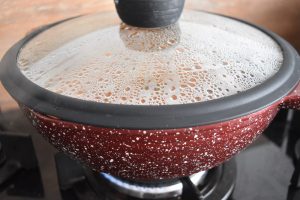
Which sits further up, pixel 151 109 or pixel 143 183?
pixel 151 109

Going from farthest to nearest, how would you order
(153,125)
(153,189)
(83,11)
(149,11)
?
(83,11) < (153,189) < (149,11) < (153,125)

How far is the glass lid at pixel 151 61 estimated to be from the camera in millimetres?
516

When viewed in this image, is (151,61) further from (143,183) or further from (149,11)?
(143,183)

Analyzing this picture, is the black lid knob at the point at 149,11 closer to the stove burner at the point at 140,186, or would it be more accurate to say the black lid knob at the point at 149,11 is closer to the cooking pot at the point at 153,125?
the cooking pot at the point at 153,125

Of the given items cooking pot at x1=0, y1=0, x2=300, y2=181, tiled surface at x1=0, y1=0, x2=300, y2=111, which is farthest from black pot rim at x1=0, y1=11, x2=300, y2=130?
tiled surface at x1=0, y1=0, x2=300, y2=111

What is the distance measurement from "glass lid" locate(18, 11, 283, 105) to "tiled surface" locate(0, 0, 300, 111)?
0.81 ft

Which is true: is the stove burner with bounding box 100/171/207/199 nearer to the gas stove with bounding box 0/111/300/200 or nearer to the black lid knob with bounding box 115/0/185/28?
the gas stove with bounding box 0/111/300/200

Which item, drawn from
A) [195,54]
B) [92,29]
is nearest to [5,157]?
[92,29]

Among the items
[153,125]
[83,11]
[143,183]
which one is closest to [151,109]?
[153,125]

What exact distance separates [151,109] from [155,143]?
0.18 feet

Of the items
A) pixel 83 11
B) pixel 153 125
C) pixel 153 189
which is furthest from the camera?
pixel 83 11

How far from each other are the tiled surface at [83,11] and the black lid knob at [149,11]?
0.41 metres

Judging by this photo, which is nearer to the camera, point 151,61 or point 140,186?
point 151,61

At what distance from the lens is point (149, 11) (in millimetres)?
571
